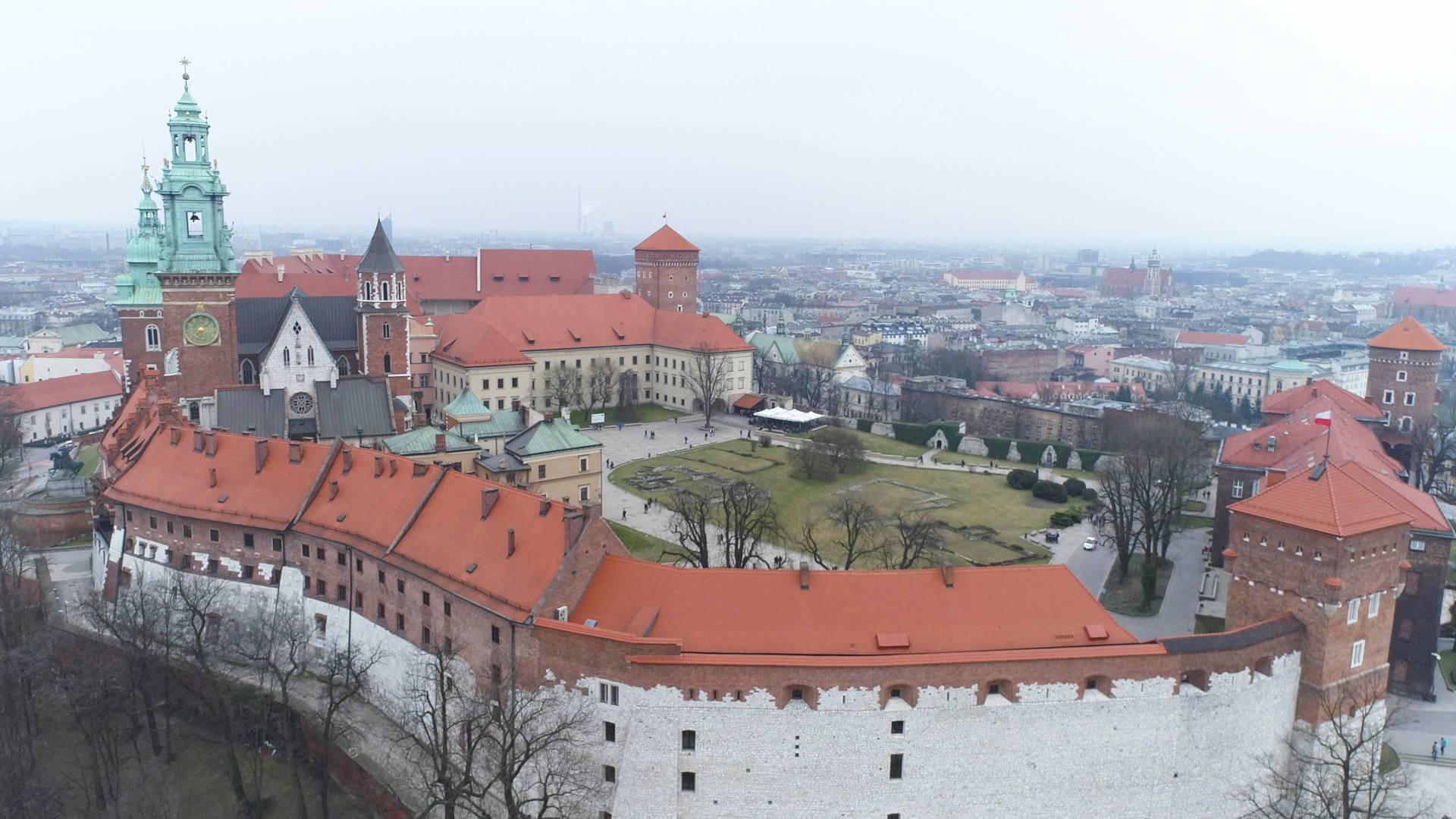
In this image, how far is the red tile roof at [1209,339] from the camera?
156500 millimetres

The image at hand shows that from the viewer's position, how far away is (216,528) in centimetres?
4550

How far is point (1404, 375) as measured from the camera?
244ft

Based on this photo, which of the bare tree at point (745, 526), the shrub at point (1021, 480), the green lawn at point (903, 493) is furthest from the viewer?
the shrub at point (1021, 480)

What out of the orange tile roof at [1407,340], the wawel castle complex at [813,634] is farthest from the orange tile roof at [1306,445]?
the orange tile roof at [1407,340]

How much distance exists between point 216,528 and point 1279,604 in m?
39.6

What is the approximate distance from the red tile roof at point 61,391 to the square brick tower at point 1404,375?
321 feet

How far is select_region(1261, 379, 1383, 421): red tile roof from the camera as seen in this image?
6831cm

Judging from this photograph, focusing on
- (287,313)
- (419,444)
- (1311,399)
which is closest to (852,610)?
(419,444)

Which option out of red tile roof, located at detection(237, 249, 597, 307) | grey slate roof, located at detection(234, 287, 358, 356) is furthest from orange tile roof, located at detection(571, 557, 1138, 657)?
red tile roof, located at detection(237, 249, 597, 307)

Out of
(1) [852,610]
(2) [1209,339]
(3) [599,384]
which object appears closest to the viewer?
(1) [852,610]

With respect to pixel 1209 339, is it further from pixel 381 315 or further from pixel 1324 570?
pixel 1324 570

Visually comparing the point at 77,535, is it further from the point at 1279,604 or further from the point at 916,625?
the point at 1279,604

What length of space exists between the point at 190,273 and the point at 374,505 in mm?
26821

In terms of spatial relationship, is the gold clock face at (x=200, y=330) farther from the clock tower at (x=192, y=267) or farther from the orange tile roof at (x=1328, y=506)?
the orange tile roof at (x=1328, y=506)
